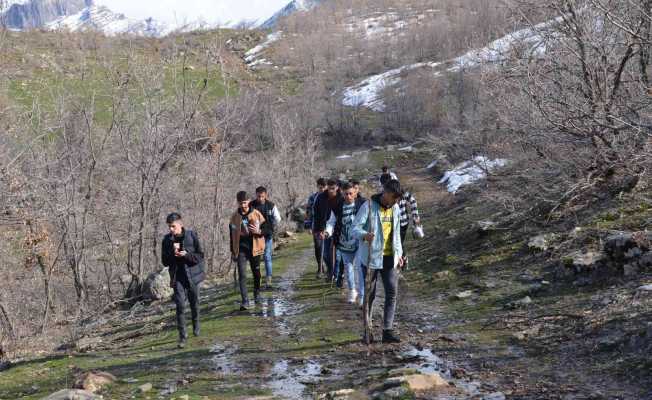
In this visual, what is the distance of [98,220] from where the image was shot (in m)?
18.9

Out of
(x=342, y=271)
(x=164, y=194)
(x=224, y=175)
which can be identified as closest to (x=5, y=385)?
(x=342, y=271)

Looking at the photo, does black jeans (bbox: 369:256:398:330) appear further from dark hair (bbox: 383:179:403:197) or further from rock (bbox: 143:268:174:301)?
rock (bbox: 143:268:174:301)

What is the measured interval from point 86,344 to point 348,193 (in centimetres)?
566

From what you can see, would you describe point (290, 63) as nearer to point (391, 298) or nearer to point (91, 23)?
point (91, 23)

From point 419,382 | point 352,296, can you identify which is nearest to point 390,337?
point 419,382

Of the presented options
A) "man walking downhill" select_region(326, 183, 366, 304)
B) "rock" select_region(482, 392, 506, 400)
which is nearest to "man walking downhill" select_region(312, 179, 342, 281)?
"man walking downhill" select_region(326, 183, 366, 304)

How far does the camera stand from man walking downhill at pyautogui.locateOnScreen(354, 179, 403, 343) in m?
7.74

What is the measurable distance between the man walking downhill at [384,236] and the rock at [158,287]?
1007 cm

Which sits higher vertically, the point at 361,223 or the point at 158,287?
the point at 361,223

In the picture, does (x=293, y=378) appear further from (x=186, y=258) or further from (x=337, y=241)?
(x=337, y=241)

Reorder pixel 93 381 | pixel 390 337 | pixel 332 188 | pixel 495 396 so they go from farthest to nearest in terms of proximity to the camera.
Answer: pixel 332 188 < pixel 390 337 < pixel 93 381 < pixel 495 396

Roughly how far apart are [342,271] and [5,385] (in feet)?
20.8

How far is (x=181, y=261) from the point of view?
29.8 feet

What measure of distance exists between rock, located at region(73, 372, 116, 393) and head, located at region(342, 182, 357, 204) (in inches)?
190
